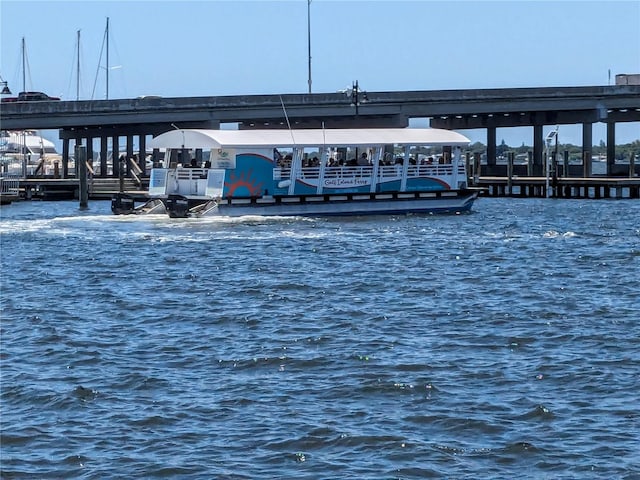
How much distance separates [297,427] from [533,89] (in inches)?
2837

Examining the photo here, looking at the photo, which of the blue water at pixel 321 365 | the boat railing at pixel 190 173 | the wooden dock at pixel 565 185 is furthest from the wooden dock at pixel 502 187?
the blue water at pixel 321 365

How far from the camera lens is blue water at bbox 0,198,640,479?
1385 centimetres

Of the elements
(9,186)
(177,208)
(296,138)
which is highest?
(296,138)

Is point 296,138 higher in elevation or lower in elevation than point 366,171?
higher

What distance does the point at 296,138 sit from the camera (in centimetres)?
5016

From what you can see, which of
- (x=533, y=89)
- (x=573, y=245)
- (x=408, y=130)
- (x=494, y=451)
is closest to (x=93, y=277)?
(x=573, y=245)

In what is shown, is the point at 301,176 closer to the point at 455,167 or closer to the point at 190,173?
the point at 190,173

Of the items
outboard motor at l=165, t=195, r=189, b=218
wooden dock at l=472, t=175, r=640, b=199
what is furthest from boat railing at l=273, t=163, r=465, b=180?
wooden dock at l=472, t=175, r=640, b=199

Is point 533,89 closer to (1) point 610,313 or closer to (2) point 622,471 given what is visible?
(1) point 610,313

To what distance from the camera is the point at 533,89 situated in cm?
8444

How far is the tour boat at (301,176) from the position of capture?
48062mm

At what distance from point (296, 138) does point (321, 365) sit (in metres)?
32.2

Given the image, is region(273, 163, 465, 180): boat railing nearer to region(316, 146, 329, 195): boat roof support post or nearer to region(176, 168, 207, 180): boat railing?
region(316, 146, 329, 195): boat roof support post

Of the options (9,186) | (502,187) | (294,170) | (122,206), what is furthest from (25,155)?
(294,170)
